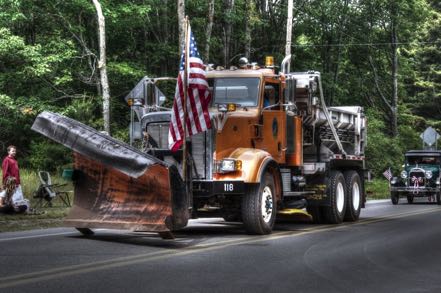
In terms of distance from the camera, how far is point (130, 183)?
11906 millimetres

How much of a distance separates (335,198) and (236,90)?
412cm

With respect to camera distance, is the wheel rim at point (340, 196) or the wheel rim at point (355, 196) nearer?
the wheel rim at point (340, 196)

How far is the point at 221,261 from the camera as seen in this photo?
31.8ft

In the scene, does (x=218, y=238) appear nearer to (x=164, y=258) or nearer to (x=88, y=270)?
(x=164, y=258)

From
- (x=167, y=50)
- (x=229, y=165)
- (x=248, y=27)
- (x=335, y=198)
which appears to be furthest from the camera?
(x=248, y=27)

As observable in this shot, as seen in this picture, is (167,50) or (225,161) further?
(167,50)

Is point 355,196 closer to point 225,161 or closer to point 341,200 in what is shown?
point 341,200

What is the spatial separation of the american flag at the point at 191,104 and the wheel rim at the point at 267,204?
174 cm

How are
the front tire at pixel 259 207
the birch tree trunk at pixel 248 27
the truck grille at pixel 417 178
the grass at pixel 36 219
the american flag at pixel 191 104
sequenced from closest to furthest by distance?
1. the american flag at pixel 191 104
2. the front tire at pixel 259 207
3. the grass at pixel 36 219
4. the truck grille at pixel 417 178
5. the birch tree trunk at pixel 248 27

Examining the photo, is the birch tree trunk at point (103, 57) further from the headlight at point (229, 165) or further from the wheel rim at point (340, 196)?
the headlight at point (229, 165)

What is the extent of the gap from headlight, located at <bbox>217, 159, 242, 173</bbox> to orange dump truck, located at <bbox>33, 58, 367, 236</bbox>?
2 centimetres

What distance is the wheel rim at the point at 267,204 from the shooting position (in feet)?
43.6

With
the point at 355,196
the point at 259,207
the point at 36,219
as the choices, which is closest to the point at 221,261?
the point at 259,207

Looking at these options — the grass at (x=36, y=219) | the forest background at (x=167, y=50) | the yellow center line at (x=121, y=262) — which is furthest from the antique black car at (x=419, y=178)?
the yellow center line at (x=121, y=262)
